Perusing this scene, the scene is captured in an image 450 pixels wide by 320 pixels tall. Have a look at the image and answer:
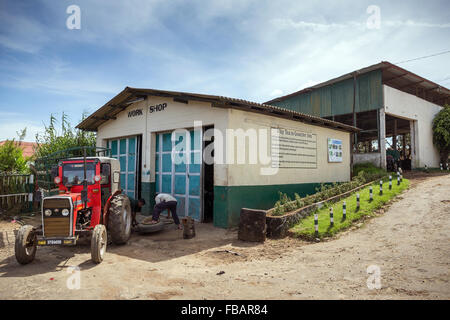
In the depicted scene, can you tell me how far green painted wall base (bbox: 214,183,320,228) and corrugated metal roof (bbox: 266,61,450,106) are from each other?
11.2 metres

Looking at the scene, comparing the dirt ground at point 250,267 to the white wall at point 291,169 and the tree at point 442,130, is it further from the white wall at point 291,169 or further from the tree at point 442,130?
the tree at point 442,130

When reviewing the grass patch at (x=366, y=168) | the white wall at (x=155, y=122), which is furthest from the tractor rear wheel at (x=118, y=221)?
the grass patch at (x=366, y=168)

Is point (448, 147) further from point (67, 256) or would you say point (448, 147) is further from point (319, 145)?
point (67, 256)

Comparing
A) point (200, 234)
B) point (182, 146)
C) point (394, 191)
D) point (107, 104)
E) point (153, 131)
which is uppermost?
point (107, 104)

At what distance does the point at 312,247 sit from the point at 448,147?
65.5 feet

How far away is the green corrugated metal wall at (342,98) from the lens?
54.5 feet

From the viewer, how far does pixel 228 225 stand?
28.0 feet

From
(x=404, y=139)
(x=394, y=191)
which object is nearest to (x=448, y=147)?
A: (x=404, y=139)

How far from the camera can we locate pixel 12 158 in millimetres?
12156

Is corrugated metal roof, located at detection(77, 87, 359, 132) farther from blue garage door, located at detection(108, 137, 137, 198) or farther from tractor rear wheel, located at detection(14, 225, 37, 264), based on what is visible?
tractor rear wheel, located at detection(14, 225, 37, 264)

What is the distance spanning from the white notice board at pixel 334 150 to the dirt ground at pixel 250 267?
5.42m

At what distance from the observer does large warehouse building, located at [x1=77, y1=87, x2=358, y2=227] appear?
8.81 m

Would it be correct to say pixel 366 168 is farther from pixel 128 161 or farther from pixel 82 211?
pixel 82 211
